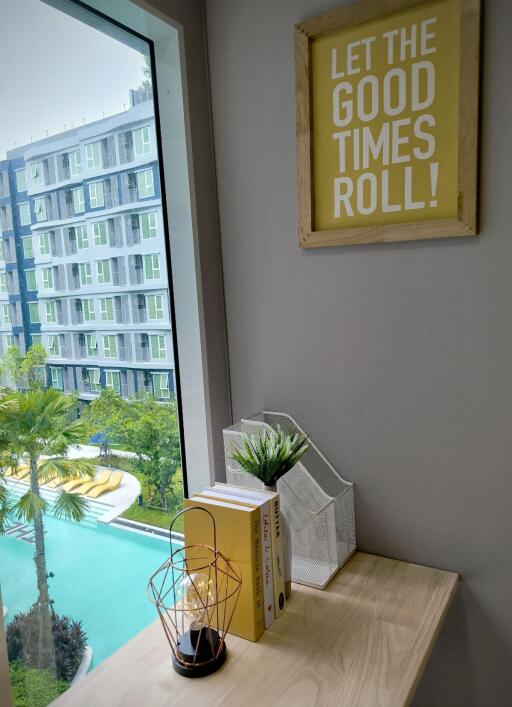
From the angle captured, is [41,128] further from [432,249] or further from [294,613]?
[294,613]

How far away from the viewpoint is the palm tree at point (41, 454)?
3.34 feet

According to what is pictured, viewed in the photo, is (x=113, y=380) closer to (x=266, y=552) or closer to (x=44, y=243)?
(x=44, y=243)

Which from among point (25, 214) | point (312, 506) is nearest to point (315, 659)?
point (312, 506)

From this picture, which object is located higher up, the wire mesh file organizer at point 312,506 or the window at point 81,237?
the window at point 81,237

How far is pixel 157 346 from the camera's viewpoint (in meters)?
1.37

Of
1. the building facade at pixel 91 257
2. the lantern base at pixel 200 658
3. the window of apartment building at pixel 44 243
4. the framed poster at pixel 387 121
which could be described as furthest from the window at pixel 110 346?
the lantern base at pixel 200 658

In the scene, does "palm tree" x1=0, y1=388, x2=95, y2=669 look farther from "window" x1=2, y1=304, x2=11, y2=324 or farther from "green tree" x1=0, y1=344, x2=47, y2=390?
"window" x1=2, y1=304, x2=11, y2=324

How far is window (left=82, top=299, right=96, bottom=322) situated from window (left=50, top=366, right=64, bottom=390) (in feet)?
0.43

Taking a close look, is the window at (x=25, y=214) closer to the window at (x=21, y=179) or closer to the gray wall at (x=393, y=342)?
the window at (x=21, y=179)

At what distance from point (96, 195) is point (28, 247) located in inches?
8.7

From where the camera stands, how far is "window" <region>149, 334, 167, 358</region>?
1364mm

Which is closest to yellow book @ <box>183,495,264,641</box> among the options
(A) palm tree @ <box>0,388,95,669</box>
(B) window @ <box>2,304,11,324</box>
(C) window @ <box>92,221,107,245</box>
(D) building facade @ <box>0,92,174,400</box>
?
(A) palm tree @ <box>0,388,95,669</box>

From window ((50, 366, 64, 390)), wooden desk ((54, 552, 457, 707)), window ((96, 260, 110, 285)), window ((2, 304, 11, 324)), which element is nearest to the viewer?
wooden desk ((54, 552, 457, 707))

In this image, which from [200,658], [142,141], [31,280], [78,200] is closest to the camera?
[200,658]
